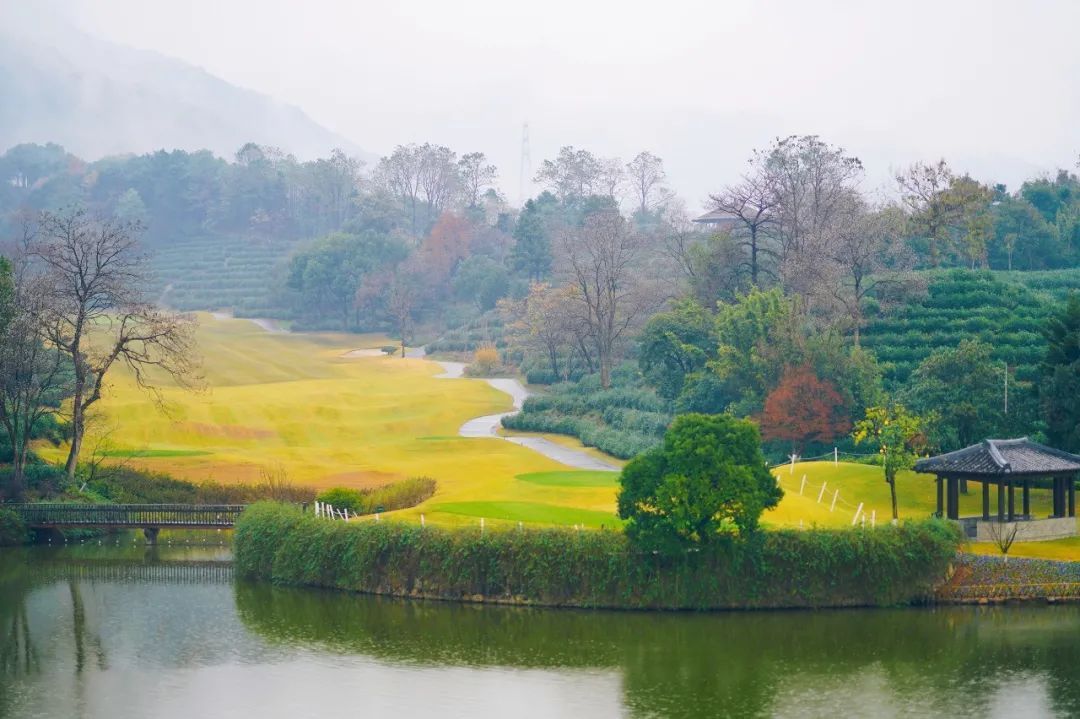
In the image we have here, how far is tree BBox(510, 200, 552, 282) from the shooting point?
127 metres

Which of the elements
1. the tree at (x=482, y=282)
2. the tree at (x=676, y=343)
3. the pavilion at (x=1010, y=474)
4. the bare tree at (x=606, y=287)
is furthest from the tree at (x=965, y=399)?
the tree at (x=482, y=282)

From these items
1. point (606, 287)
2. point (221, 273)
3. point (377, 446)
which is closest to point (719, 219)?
point (606, 287)

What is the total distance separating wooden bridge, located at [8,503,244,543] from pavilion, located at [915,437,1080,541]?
25.9 m

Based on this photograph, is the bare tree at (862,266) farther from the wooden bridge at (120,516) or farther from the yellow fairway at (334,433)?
the wooden bridge at (120,516)

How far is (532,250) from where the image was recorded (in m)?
127

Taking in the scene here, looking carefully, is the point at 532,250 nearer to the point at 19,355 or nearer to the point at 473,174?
the point at 473,174

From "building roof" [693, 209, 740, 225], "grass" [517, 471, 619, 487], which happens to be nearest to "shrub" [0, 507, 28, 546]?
"grass" [517, 471, 619, 487]

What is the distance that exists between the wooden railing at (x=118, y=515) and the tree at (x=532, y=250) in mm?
74637

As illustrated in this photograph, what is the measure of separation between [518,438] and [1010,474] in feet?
123

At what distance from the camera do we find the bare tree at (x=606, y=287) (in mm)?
88875

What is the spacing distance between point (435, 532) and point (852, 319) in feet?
118

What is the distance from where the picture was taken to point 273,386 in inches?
3565

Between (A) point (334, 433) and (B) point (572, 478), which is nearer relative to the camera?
(B) point (572, 478)

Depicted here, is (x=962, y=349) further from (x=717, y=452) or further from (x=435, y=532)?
(x=435, y=532)
